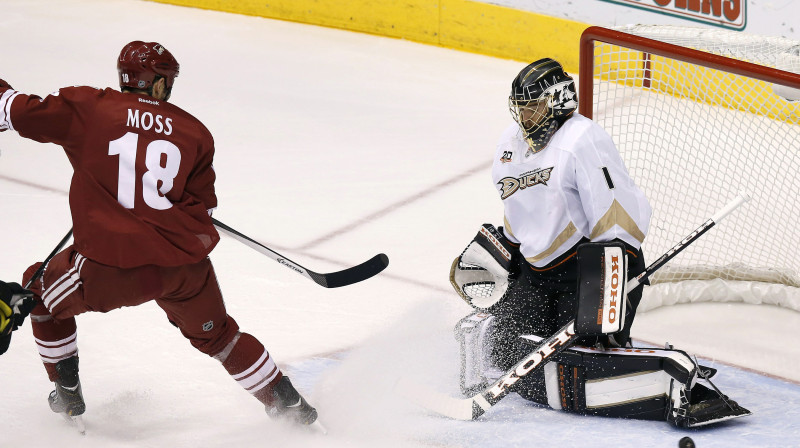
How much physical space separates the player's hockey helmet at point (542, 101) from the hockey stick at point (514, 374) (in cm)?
45

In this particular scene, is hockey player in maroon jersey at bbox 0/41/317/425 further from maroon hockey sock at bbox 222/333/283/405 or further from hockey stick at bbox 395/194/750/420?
hockey stick at bbox 395/194/750/420

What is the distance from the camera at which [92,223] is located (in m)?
2.59

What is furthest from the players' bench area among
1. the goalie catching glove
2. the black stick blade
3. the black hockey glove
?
the black hockey glove

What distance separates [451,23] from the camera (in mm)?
6500

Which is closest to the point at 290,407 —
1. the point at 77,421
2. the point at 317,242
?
the point at 77,421

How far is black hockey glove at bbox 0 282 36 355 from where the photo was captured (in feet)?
8.44

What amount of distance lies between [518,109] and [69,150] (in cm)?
109

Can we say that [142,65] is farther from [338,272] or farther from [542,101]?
[542,101]

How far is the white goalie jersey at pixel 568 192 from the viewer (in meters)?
2.76

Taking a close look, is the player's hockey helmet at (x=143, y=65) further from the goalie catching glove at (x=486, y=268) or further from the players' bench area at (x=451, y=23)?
the players' bench area at (x=451, y=23)

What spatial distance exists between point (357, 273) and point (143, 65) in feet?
2.48

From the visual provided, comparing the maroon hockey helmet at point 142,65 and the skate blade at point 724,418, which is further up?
the maroon hockey helmet at point 142,65

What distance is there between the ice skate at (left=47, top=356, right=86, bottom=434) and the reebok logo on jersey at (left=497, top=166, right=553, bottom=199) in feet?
Answer: 3.83

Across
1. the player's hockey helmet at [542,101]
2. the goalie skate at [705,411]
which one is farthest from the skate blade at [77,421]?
the goalie skate at [705,411]
